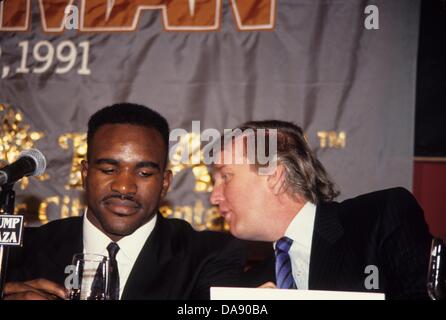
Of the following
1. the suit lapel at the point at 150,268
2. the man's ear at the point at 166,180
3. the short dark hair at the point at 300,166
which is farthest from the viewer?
the short dark hair at the point at 300,166

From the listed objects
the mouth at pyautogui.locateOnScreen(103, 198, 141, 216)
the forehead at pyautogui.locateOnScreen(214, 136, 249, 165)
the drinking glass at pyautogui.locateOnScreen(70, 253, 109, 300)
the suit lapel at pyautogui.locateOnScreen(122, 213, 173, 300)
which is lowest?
the suit lapel at pyautogui.locateOnScreen(122, 213, 173, 300)

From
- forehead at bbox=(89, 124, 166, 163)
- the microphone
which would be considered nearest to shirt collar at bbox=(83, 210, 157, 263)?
forehead at bbox=(89, 124, 166, 163)

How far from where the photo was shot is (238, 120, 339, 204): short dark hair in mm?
2494

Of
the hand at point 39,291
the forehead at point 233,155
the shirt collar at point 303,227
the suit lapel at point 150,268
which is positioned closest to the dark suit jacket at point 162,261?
the suit lapel at point 150,268

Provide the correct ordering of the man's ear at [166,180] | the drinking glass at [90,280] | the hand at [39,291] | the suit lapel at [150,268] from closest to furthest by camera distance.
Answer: the drinking glass at [90,280]
the hand at [39,291]
the suit lapel at [150,268]
the man's ear at [166,180]

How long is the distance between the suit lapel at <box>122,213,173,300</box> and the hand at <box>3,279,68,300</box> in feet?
1.54

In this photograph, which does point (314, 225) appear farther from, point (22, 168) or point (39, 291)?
point (22, 168)

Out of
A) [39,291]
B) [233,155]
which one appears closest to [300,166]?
[233,155]

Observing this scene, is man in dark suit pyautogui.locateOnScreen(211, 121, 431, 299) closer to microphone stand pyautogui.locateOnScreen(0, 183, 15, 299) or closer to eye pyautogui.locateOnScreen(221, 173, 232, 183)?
eye pyautogui.locateOnScreen(221, 173, 232, 183)

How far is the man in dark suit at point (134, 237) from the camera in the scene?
7.17ft

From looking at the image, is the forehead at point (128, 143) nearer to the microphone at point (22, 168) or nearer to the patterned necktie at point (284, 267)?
the patterned necktie at point (284, 267)

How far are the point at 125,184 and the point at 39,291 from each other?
0.71m
